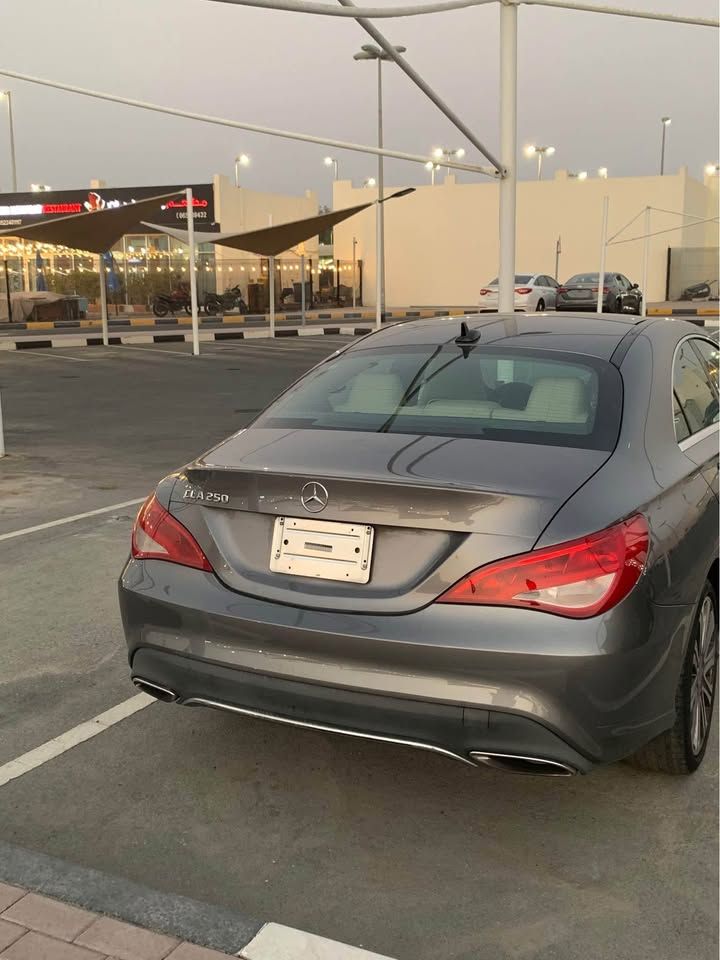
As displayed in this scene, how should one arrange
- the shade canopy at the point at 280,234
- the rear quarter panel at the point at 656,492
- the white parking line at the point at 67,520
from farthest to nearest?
the shade canopy at the point at 280,234 < the white parking line at the point at 67,520 < the rear quarter panel at the point at 656,492

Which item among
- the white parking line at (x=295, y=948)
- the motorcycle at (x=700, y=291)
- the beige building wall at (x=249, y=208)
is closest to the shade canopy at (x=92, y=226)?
the white parking line at (x=295, y=948)

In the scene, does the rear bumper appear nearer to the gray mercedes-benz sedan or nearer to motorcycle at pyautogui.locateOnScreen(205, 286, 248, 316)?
the gray mercedes-benz sedan

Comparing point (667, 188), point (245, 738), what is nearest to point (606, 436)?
point (245, 738)

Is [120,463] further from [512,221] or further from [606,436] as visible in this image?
[512,221]

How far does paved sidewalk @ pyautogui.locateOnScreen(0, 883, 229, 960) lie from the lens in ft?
7.79

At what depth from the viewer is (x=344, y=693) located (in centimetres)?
266

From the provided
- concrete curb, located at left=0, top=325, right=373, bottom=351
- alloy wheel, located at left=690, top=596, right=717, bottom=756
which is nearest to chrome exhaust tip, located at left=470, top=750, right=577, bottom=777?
alloy wheel, located at left=690, top=596, right=717, bottom=756

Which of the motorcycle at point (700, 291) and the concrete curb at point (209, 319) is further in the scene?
the motorcycle at point (700, 291)

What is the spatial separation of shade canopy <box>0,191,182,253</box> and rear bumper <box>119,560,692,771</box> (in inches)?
707

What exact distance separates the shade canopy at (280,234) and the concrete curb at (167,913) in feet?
67.1

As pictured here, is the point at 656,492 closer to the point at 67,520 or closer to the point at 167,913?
the point at 167,913

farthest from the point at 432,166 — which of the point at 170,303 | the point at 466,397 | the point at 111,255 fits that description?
the point at 466,397

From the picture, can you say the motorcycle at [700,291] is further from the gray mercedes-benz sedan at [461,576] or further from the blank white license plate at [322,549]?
the blank white license plate at [322,549]

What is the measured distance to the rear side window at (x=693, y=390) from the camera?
3.61 m
